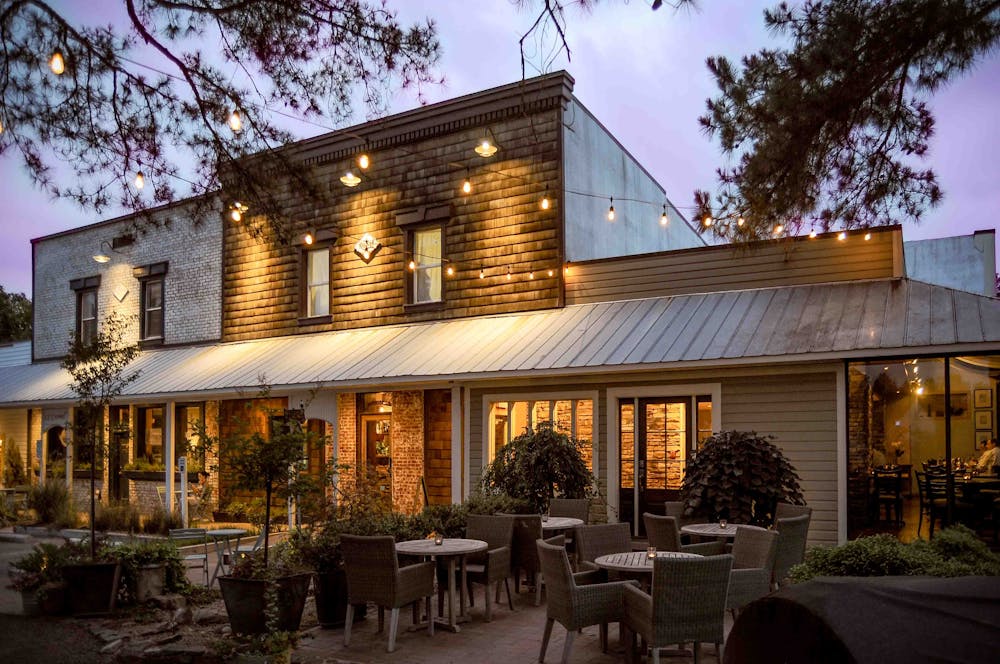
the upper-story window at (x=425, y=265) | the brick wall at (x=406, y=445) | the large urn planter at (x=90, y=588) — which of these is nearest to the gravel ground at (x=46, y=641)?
the large urn planter at (x=90, y=588)

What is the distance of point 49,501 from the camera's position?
16375 mm

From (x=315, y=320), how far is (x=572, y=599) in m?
11.2

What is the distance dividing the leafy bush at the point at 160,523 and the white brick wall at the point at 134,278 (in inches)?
159

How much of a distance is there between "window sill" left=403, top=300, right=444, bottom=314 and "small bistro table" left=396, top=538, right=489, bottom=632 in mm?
6930

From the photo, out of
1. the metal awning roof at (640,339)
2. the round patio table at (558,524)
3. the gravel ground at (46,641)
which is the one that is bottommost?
the gravel ground at (46,641)

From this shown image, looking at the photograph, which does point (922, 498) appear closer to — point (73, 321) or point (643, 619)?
point (643, 619)

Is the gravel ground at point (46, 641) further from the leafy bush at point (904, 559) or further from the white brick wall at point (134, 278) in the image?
the white brick wall at point (134, 278)

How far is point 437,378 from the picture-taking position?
39.6 ft

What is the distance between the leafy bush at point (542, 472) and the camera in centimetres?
1012

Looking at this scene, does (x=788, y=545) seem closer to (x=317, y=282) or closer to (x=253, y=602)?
(x=253, y=602)

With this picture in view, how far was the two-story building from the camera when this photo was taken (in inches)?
393

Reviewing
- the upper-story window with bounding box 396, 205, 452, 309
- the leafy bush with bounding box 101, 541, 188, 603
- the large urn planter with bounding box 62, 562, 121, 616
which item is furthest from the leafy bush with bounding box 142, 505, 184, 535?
the large urn planter with bounding box 62, 562, 121, 616

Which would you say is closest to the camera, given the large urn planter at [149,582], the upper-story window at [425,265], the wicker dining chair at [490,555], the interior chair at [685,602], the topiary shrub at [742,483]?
the interior chair at [685,602]

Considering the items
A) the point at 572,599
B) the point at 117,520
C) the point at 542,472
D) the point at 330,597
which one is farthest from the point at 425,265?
the point at 572,599
